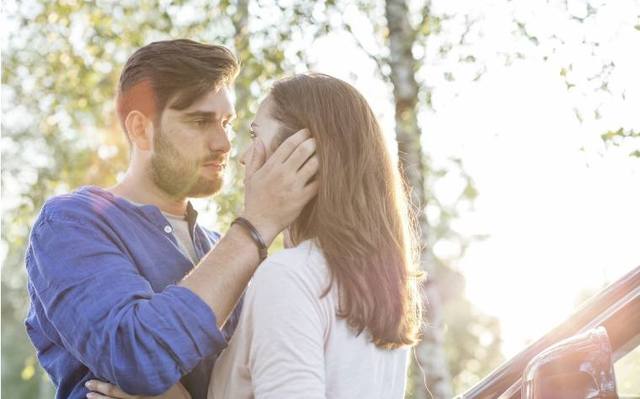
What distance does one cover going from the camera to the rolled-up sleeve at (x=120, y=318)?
8.88ft

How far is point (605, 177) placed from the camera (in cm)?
708

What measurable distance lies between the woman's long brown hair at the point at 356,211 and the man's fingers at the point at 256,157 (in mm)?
52

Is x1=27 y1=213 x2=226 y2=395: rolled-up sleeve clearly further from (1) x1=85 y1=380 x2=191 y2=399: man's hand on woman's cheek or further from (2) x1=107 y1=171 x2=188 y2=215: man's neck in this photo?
(2) x1=107 y1=171 x2=188 y2=215: man's neck

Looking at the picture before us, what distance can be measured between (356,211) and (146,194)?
115 centimetres

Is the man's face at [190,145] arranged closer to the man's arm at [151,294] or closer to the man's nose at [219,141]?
the man's nose at [219,141]

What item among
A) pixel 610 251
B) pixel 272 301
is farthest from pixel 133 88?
pixel 610 251

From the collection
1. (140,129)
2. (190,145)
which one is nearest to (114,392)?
(190,145)

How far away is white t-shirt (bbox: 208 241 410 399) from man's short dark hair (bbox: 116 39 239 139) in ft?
3.77

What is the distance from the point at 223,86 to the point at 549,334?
1529mm

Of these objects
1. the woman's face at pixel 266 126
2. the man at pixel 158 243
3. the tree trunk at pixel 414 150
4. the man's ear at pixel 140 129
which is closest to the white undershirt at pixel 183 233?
the man at pixel 158 243

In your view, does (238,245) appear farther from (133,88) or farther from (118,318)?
(133,88)

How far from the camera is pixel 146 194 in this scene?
367cm

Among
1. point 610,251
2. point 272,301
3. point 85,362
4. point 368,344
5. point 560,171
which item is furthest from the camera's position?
point 560,171

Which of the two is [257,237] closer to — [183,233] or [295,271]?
[295,271]
